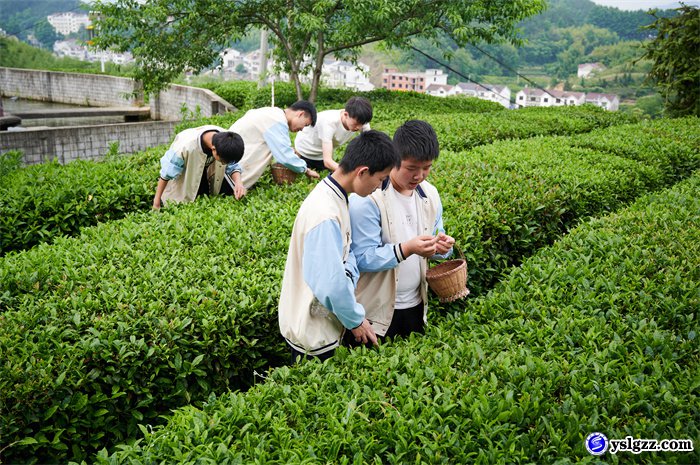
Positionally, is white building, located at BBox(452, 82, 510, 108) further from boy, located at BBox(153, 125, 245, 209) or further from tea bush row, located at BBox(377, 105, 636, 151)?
boy, located at BBox(153, 125, 245, 209)

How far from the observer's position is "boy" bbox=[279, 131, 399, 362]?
8.79ft

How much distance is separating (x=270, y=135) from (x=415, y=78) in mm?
22647

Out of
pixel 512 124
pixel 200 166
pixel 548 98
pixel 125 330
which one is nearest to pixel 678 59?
pixel 548 98

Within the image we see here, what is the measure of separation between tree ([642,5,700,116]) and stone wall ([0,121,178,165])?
12114 mm


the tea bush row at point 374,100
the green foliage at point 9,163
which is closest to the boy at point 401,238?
the green foliage at point 9,163

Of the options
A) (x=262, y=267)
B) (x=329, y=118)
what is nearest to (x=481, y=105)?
(x=329, y=118)

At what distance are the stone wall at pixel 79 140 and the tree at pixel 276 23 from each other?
4.89ft

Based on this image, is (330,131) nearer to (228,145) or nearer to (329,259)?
(228,145)

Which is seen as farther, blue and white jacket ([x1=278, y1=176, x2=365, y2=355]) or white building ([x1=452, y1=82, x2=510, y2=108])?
white building ([x1=452, y1=82, x2=510, y2=108])

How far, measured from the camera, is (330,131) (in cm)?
625

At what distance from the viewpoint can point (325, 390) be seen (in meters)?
2.74

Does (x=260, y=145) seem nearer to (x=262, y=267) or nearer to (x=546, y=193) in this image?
(x=262, y=267)

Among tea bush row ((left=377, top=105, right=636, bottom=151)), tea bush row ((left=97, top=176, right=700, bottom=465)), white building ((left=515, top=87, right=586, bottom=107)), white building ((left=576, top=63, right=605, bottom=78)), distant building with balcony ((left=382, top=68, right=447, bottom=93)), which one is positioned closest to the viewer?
tea bush row ((left=97, top=176, right=700, bottom=465))

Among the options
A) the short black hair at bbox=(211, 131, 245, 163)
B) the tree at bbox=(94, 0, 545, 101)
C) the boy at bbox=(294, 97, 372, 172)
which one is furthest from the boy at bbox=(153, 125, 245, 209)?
the tree at bbox=(94, 0, 545, 101)
